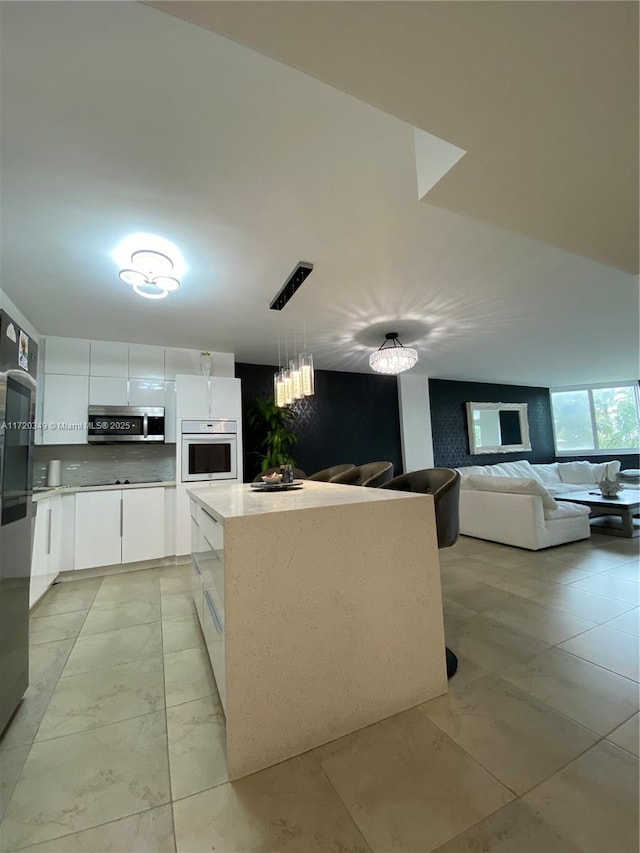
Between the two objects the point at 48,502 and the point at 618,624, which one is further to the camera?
the point at 48,502

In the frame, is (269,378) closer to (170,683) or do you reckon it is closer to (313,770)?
(170,683)

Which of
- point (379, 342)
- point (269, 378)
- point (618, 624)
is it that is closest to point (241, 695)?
point (618, 624)

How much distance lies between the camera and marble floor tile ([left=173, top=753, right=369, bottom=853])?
958 millimetres

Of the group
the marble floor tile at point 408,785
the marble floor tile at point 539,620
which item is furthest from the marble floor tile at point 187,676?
the marble floor tile at point 539,620

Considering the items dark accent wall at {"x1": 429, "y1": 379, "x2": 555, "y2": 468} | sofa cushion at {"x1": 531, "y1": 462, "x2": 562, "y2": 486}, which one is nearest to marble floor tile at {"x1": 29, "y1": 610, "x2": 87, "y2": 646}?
dark accent wall at {"x1": 429, "y1": 379, "x2": 555, "y2": 468}

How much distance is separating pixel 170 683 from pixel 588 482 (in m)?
7.52

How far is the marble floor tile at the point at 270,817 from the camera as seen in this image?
96cm

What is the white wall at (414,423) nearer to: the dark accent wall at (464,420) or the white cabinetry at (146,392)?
the dark accent wall at (464,420)

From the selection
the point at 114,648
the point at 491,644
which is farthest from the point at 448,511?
the point at 114,648

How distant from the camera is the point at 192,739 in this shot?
54.2 inches

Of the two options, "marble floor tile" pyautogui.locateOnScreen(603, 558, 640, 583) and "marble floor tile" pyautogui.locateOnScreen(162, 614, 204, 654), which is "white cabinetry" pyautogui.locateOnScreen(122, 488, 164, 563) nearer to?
"marble floor tile" pyautogui.locateOnScreen(162, 614, 204, 654)

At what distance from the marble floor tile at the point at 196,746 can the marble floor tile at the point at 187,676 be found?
0.18 ft

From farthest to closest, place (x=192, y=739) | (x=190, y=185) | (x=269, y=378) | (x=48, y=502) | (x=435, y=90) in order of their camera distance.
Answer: (x=269, y=378), (x=48, y=502), (x=190, y=185), (x=192, y=739), (x=435, y=90)

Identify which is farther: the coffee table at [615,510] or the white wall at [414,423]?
the white wall at [414,423]
